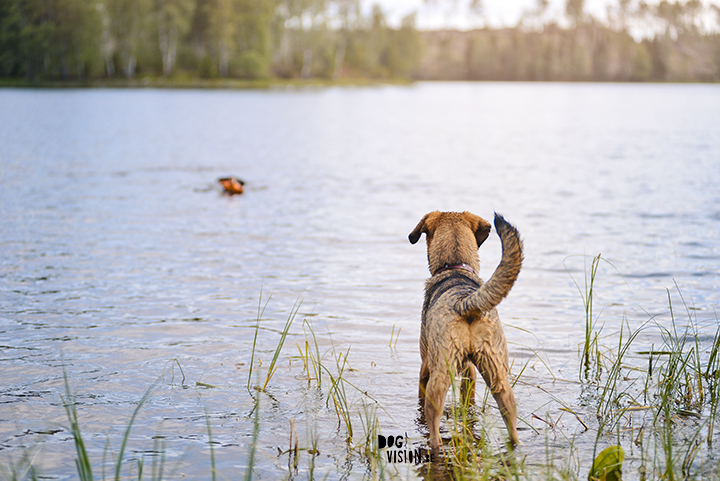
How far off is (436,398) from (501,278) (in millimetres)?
885

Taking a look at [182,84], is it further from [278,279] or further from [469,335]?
[469,335]

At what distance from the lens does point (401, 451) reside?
4387 millimetres

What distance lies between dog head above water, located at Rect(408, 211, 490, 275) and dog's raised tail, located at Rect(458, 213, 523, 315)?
785 millimetres

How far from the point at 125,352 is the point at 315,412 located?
238cm

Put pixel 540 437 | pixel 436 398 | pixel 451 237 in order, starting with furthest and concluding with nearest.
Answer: pixel 451 237
pixel 540 437
pixel 436 398

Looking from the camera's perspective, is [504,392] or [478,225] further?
[478,225]

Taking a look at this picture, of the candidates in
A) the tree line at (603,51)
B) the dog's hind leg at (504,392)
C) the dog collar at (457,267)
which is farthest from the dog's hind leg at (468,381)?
the tree line at (603,51)

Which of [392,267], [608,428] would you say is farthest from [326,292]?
[608,428]

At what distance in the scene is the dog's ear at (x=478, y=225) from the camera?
514cm

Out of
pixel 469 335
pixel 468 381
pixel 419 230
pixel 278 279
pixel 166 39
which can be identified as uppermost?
pixel 166 39

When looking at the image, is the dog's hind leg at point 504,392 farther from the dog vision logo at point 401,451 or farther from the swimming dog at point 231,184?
the swimming dog at point 231,184

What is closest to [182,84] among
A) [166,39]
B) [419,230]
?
[166,39]

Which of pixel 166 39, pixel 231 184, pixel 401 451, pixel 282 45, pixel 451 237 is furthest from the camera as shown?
pixel 282 45

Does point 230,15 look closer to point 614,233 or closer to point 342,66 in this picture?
point 342,66
